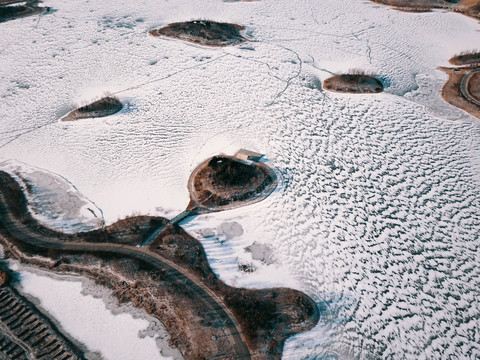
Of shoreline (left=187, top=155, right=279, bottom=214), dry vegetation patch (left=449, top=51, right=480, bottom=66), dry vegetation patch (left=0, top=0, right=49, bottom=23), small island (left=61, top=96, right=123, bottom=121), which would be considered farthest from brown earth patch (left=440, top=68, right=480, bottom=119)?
dry vegetation patch (left=0, top=0, right=49, bottom=23)

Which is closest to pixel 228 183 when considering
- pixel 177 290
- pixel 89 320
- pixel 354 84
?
pixel 177 290

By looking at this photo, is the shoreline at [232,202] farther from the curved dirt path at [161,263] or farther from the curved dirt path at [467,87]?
the curved dirt path at [467,87]

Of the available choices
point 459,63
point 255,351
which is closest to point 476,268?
point 255,351

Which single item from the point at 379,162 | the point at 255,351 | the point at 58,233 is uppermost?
the point at 379,162

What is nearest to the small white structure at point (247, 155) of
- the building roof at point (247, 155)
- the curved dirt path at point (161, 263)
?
the building roof at point (247, 155)

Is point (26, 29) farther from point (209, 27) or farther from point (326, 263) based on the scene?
point (326, 263)

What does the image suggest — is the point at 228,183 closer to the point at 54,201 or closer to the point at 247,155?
the point at 247,155
